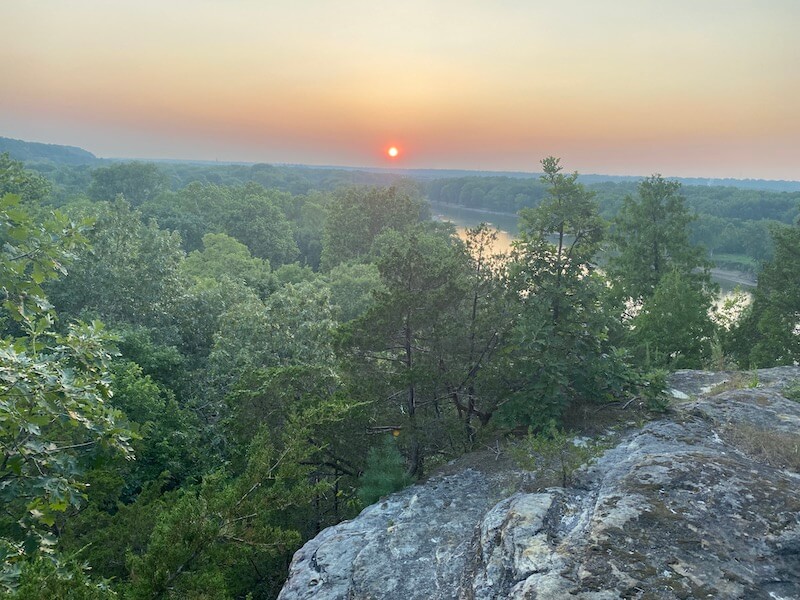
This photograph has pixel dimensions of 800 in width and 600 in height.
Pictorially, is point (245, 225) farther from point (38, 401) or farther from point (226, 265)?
point (38, 401)

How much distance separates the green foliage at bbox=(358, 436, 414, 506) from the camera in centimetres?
932

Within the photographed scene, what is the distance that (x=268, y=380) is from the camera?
471 inches

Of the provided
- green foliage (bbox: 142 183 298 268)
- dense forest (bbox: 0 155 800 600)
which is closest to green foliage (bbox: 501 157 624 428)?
dense forest (bbox: 0 155 800 600)

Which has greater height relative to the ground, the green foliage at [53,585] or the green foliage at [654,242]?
the green foliage at [654,242]

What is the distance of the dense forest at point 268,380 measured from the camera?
5.96m

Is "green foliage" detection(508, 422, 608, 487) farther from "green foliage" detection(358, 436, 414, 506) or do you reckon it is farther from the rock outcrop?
"green foliage" detection(358, 436, 414, 506)

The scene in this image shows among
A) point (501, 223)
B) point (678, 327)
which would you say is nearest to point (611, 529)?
point (678, 327)

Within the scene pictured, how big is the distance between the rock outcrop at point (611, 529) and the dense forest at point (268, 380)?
3.53 feet

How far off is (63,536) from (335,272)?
2668 centimetres

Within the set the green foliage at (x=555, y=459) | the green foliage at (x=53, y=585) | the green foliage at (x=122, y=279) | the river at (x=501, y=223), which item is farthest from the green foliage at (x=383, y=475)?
the green foliage at (x=122, y=279)

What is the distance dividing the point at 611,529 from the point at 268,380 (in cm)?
842

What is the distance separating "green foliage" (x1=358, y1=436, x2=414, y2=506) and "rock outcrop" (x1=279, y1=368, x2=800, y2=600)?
377 millimetres

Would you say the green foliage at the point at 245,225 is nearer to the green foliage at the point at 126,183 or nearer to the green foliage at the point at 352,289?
the green foliage at the point at 126,183

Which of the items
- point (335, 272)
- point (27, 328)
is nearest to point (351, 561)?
point (27, 328)
